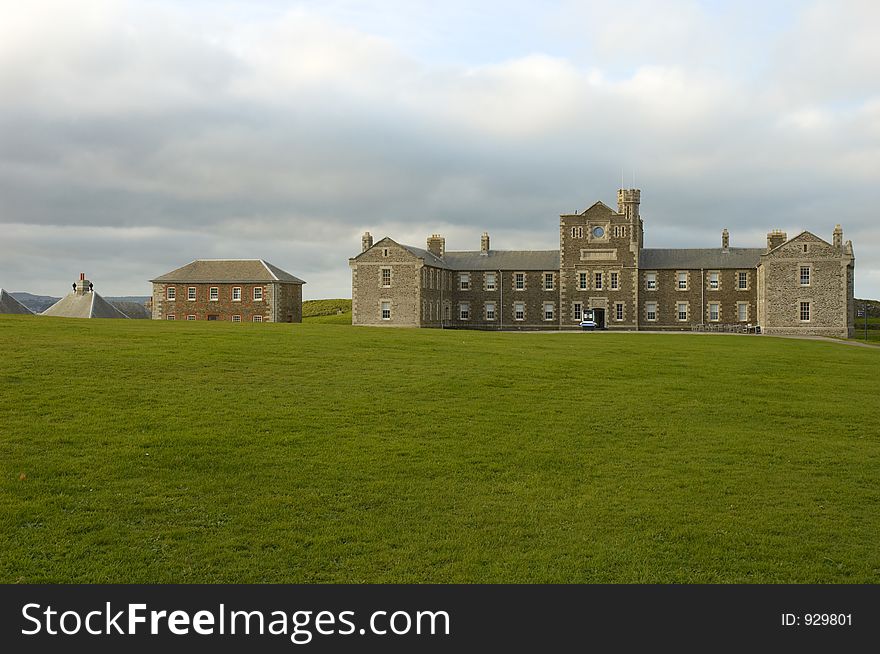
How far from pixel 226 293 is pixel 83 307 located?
14.8 metres

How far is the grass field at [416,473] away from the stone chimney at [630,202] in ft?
175

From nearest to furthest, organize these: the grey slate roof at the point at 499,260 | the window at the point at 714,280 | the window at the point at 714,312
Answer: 1. the window at the point at 714,312
2. the window at the point at 714,280
3. the grey slate roof at the point at 499,260

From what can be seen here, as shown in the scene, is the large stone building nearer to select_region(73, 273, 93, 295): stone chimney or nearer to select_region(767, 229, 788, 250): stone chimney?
select_region(767, 229, 788, 250): stone chimney

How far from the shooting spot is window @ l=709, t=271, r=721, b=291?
7831 centimetres

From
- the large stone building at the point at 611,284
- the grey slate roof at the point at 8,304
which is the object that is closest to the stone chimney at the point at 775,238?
the large stone building at the point at 611,284

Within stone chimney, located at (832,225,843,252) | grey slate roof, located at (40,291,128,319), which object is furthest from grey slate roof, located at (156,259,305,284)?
stone chimney, located at (832,225,843,252)

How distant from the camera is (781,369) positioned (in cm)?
3081

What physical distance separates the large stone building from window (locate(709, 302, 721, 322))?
3.7 inches

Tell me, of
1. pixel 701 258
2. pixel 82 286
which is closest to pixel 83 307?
pixel 82 286

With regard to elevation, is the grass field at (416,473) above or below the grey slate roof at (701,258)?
below

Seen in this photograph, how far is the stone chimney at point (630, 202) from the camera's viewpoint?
257ft

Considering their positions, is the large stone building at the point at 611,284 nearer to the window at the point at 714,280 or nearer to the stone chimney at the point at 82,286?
the window at the point at 714,280

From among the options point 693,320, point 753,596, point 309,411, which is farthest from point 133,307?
point 753,596

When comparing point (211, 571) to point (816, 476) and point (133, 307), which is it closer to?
point (816, 476)
